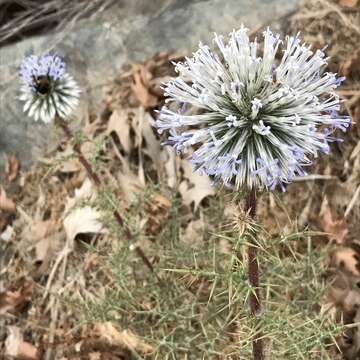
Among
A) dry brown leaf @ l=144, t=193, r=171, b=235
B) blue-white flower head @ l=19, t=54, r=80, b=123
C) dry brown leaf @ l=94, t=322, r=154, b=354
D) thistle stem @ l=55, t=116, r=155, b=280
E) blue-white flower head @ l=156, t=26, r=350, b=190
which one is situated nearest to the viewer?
blue-white flower head @ l=156, t=26, r=350, b=190

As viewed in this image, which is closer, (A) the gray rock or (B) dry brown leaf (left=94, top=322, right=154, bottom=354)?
(B) dry brown leaf (left=94, top=322, right=154, bottom=354)

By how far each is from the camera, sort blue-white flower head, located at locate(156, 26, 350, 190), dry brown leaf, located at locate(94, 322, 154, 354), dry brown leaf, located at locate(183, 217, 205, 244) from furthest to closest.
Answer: dry brown leaf, located at locate(183, 217, 205, 244)
dry brown leaf, located at locate(94, 322, 154, 354)
blue-white flower head, located at locate(156, 26, 350, 190)

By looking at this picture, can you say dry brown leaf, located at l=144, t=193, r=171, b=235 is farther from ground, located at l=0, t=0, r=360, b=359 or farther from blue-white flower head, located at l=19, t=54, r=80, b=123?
blue-white flower head, located at l=19, t=54, r=80, b=123

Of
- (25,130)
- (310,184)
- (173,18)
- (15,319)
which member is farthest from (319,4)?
(15,319)

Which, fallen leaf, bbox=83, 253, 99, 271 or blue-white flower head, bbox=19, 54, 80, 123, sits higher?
blue-white flower head, bbox=19, 54, 80, 123

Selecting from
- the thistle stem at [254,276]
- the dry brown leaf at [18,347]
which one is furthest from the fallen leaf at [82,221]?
the thistle stem at [254,276]

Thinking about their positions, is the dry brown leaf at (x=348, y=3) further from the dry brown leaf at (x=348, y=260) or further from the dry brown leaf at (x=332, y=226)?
the dry brown leaf at (x=348, y=260)

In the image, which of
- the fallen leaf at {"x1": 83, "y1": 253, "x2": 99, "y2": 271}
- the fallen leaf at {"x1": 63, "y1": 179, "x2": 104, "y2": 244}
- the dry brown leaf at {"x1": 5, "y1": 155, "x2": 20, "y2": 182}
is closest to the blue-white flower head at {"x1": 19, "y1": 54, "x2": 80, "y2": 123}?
the fallen leaf at {"x1": 63, "y1": 179, "x2": 104, "y2": 244}
